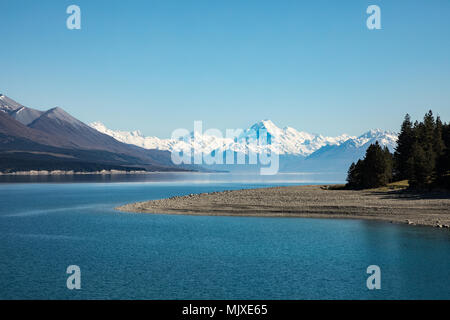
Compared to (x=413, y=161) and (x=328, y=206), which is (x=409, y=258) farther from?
(x=413, y=161)

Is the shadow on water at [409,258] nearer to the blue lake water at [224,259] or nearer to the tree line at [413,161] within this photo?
the blue lake water at [224,259]

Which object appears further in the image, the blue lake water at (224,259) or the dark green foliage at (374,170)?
the dark green foliage at (374,170)

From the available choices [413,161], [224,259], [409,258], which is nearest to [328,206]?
[413,161]

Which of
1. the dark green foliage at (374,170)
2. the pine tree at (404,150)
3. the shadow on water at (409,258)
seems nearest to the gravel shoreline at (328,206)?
the shadow on water at (409,258)

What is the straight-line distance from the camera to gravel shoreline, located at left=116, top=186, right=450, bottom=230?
74.0 meters

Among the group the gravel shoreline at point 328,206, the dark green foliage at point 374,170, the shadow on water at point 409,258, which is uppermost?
the dark green foliage at point 374,170

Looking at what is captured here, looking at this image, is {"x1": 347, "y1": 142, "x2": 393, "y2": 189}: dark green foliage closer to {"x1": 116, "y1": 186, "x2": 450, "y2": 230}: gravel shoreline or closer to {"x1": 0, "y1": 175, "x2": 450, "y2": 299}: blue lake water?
{"x1": 116, "y1": 186, "x2": 450, "y2": 230}: gravel shoreline

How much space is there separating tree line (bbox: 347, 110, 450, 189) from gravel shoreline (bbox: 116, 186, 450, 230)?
6.81m

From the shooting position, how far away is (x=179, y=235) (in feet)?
202

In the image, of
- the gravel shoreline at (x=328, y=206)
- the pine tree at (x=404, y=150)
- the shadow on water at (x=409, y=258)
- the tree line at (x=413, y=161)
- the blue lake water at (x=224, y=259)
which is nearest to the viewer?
the blue lake water at (x=224, y=259)

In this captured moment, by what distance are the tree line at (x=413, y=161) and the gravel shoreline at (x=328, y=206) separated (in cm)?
681

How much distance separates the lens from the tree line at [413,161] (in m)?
99.7

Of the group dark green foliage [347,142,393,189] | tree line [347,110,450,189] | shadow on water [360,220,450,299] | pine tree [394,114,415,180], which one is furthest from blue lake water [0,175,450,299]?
pine tree [394,114,415,180]
